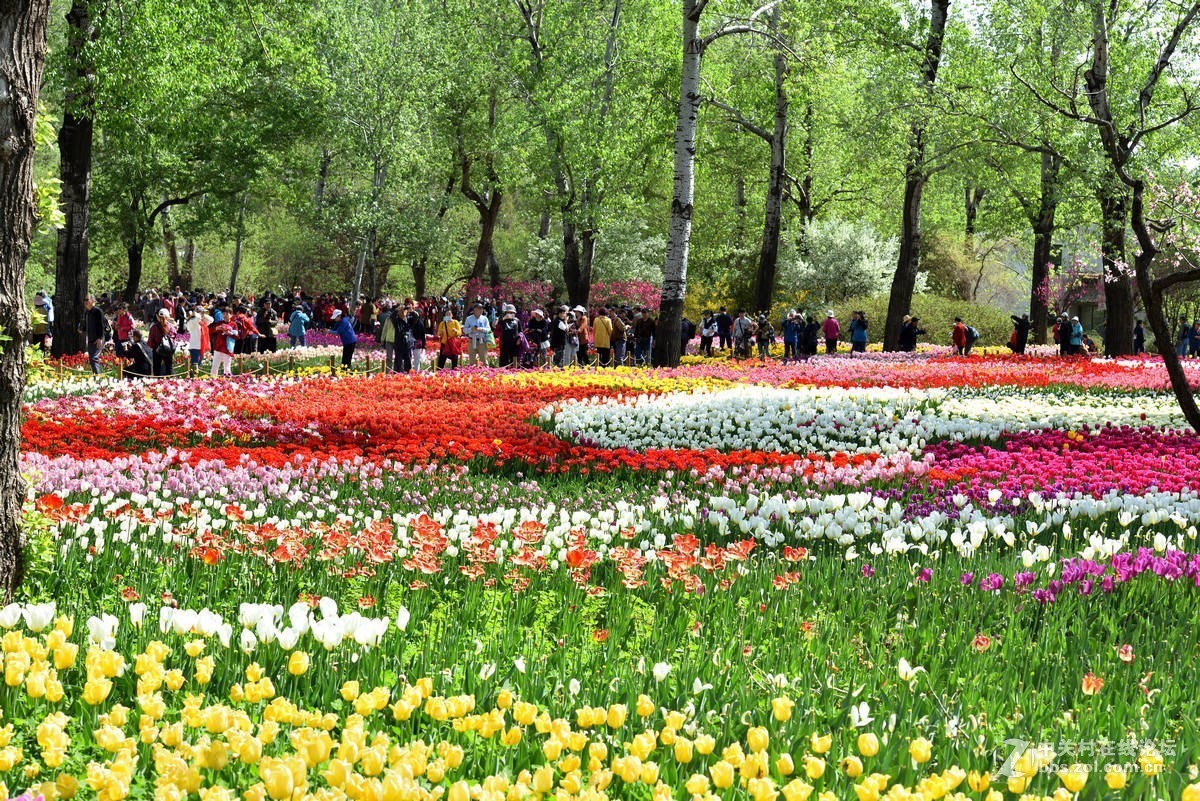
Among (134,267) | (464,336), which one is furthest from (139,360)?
(134,267)

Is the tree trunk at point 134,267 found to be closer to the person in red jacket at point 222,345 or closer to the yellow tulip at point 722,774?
the person in red jacket at point 222,345

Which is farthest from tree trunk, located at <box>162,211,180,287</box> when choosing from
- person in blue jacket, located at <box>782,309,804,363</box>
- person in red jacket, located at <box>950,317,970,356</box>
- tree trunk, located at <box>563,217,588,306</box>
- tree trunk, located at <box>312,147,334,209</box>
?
person in red jacket, located at <box>950,317,970,356</box>

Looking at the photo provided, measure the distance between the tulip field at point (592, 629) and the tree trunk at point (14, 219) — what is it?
0.71 feet

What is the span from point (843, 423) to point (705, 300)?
31325 millimetres

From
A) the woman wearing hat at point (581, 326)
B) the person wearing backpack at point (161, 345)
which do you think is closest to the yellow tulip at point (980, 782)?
the person wearing backpack at point (161, 345)

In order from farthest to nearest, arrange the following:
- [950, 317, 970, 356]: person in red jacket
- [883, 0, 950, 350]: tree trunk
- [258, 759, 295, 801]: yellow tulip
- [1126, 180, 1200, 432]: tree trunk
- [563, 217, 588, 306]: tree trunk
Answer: [563, 217, 588, 306]: tree trunk → [950, 317, 970, 356]: person in red jacket → [883, 0, 950, 350]: tree trunk → [1126, 180, 1200, 432]: tree trunk → [258, 759, 295, 801]: yellow tulip

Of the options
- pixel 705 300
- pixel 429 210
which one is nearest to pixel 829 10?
pixel 705 300

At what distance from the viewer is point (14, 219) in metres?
3.89

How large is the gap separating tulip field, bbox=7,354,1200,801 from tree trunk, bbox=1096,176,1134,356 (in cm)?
1838

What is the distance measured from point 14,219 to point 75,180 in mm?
17801

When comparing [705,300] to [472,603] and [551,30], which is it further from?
[472,603]

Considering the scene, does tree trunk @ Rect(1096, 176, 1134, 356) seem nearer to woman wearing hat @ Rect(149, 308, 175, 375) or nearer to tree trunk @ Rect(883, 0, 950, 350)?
tree trunk @ Rect(883, 0, 950, 350)

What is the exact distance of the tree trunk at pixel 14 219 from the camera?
3.80 meters

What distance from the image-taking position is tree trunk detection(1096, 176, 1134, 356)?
2588cm
